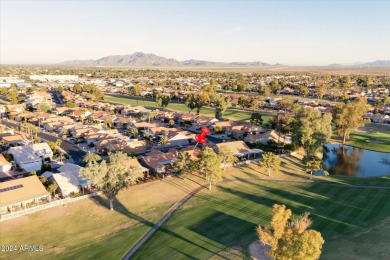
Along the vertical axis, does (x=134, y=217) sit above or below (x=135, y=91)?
below

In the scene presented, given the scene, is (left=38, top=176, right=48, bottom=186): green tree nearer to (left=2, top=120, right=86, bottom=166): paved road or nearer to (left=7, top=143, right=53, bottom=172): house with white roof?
(left=7, top=143, right=53, bottom=172): house with white roof

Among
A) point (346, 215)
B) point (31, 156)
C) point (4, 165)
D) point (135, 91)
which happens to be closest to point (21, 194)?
point (4, 165)

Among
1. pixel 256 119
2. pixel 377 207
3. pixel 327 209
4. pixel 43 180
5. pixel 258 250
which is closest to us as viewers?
pixel 258 250

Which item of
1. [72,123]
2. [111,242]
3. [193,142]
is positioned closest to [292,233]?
[111,242]

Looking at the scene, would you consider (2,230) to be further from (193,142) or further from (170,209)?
(193,142)

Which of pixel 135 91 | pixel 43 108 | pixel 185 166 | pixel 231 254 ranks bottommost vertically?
pixel 231 254

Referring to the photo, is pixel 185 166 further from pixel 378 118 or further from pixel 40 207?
pixel 378 118

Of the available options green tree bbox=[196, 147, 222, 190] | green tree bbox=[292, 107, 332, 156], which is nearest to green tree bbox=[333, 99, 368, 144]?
Answer: green tree bbox=[292, 107, 332, 156]

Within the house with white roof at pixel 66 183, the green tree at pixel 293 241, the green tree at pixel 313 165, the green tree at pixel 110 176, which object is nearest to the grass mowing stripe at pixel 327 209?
the green tree at pixel 313 165
